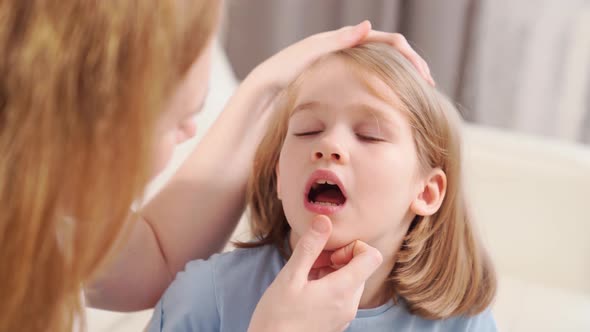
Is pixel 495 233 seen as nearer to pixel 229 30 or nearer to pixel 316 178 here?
pixel 316 178

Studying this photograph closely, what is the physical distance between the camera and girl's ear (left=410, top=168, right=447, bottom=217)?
3.64 ft

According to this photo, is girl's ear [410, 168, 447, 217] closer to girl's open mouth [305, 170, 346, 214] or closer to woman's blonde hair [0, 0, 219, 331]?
girl's open mouth [305, 170, 346, 214]

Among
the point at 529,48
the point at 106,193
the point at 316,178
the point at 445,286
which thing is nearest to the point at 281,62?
the point at 316,178

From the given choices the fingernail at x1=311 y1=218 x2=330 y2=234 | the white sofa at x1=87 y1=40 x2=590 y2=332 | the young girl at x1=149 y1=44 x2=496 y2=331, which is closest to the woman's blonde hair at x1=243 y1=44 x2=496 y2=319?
the young girl at x1=149 y1=44 x2=496 y2=331

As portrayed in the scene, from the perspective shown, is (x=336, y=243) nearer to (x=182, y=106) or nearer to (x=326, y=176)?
(x=326, y=176)

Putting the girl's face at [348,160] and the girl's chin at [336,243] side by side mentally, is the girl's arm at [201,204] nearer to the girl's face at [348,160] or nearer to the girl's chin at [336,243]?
the girl's face at [348,160]

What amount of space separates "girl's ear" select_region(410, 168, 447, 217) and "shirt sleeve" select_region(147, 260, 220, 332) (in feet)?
1.10

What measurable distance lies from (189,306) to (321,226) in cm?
29

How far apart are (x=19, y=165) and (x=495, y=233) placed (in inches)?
51.2

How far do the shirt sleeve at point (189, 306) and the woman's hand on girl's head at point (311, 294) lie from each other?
22 centimetres

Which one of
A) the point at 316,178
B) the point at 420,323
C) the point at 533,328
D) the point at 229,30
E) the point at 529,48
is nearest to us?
the point at 316,178

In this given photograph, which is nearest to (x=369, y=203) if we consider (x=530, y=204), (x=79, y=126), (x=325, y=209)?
(x=325, y=209)

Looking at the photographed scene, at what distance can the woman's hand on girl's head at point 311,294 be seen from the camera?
0.89 m

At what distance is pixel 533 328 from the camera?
1.46 meters
